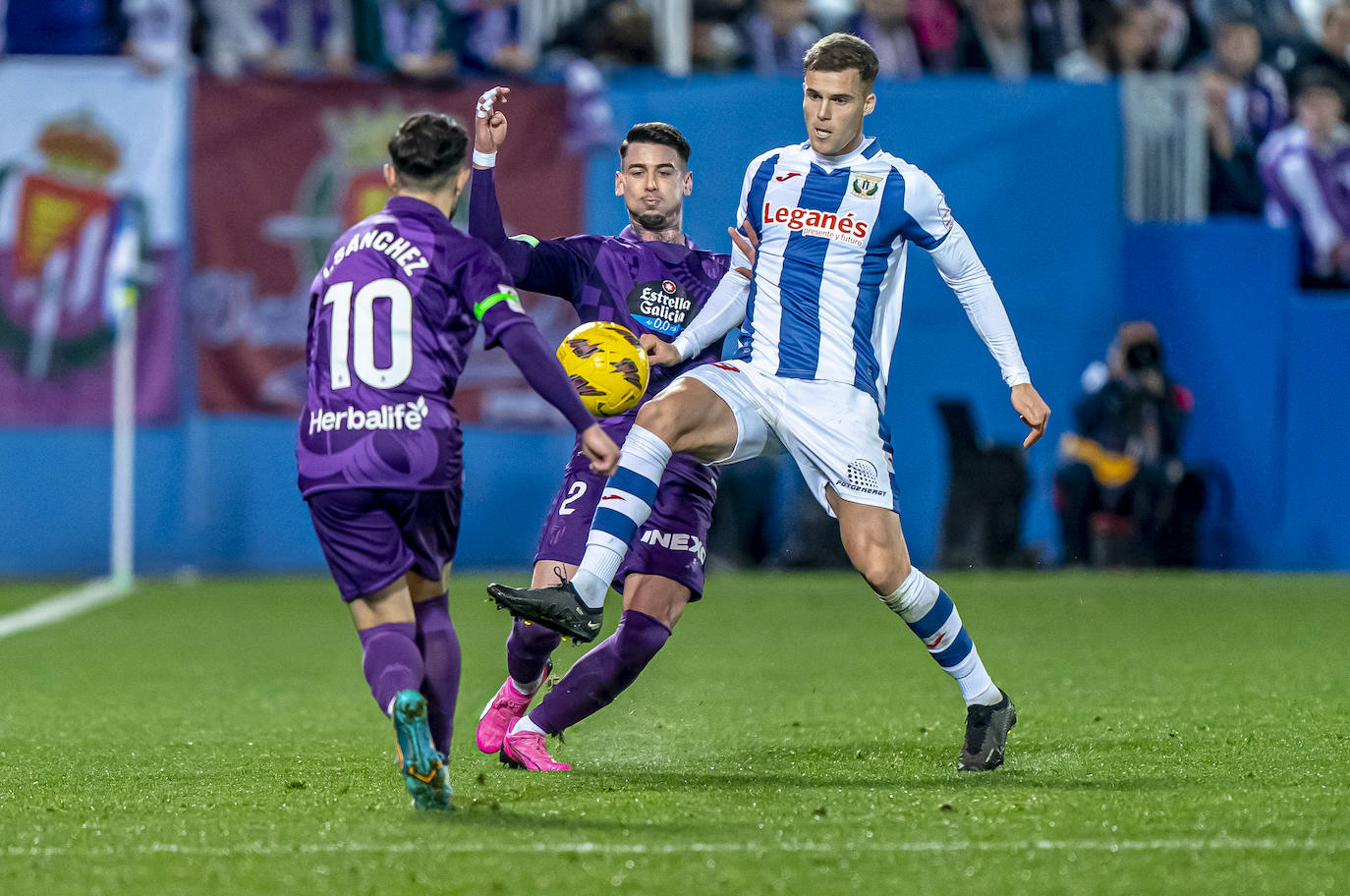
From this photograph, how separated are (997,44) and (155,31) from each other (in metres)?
6.60

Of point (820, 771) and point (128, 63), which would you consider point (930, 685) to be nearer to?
point (820, 771)

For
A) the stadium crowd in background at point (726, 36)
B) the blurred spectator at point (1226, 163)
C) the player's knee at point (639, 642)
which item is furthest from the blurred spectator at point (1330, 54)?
the player's knee at point (639, 642)

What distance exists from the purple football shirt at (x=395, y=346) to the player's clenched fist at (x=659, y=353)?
1116mm

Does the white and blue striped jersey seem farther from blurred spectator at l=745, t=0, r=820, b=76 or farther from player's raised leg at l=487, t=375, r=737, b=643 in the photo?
blurred spectator at l=745, t=0, r=820, b=76

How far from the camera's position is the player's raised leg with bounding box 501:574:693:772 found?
5879 millimetres

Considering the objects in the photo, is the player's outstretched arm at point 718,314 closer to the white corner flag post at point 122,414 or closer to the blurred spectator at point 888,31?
the white corner flag post at point 122,414

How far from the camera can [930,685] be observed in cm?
803

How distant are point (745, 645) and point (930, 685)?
71.0 inches

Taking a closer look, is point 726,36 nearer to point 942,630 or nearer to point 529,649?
point 529,649

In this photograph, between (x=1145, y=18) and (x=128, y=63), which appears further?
(x=1145, y=18)

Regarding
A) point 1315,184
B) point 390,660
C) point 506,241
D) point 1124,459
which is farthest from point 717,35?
point 390,660

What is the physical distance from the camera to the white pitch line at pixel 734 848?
4270 mm

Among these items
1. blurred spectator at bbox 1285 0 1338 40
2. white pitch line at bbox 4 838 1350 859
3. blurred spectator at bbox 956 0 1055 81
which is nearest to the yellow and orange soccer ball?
white pitch line at bbox 4 838 1350 859

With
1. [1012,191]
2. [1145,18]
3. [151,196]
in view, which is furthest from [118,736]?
[1145,18]
